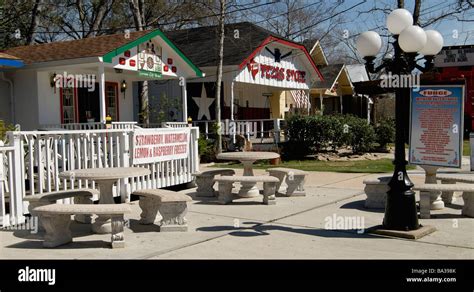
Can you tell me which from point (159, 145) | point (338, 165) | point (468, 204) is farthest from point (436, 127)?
point (338, 165)

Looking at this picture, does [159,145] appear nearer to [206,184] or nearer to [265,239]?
[206,184]

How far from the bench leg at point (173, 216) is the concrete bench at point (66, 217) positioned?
1041 mm

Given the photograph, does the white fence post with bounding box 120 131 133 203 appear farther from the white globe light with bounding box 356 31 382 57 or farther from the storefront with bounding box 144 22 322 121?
the storefront with bounding box 144 22 322 121

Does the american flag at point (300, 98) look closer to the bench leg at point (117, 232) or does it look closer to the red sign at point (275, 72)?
the red sign at point (275, 72)

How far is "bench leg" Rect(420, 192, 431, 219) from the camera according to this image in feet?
25.6

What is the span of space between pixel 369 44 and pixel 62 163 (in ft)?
16.8

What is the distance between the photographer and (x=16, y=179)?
7.24 metres

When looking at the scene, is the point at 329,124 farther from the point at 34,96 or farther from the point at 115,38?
the point at 34,96

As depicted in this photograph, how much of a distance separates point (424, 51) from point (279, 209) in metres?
3.52

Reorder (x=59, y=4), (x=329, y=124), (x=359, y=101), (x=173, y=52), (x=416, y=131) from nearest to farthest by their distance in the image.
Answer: (x=416, y=131) → (x=173, y=52) → (x=329, y=124) → (x=59, y=4) → (x=359, y=101)

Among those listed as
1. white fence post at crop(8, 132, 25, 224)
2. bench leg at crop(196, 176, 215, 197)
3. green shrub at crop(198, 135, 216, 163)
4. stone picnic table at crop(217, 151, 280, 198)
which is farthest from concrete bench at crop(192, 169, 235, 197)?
green shrub at crop(198, 135, 216, 163)

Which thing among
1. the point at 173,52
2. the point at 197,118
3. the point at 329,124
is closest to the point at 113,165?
the point at 173,52

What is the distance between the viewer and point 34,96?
13789 mm

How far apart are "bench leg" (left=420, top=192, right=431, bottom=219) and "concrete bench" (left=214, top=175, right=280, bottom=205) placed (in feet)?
8.02
